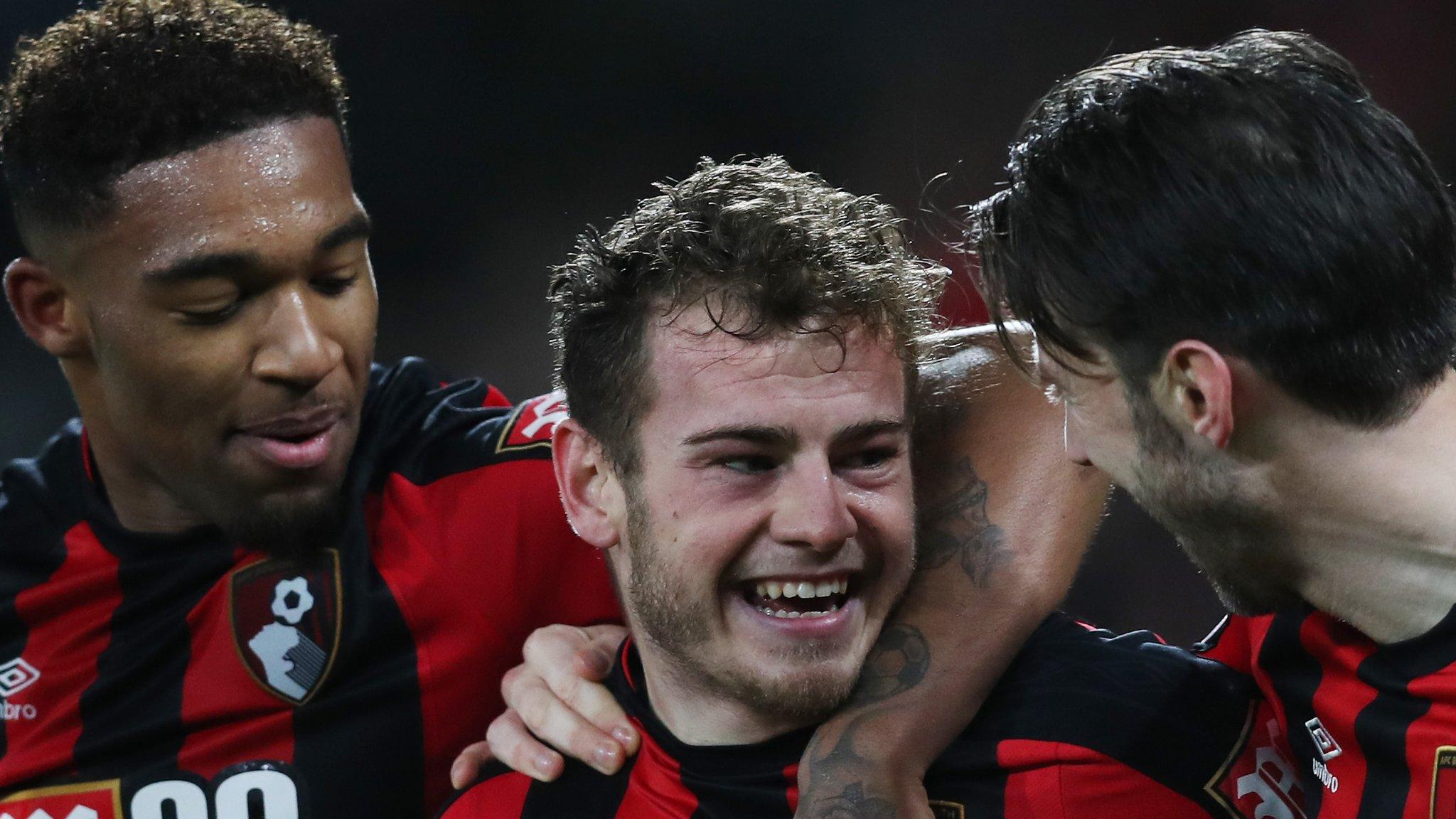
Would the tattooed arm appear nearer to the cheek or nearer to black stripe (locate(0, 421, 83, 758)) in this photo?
the cheek

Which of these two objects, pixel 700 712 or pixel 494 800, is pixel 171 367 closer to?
pixel 494 800

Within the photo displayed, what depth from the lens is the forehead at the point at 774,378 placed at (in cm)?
183

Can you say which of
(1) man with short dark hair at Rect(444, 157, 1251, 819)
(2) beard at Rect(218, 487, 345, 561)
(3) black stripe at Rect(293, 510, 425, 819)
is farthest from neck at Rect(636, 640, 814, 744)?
(2) beard at Rect(218, 487, 345, 561)

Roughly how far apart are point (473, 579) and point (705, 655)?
59 centimetres

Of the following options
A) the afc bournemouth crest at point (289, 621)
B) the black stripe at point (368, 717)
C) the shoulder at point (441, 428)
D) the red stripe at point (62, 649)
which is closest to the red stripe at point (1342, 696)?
the shoulder at point (441, 428)

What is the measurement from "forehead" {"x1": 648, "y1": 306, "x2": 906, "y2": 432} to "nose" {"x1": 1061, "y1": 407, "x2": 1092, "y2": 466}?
22 centimetres

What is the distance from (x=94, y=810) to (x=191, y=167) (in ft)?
3.39

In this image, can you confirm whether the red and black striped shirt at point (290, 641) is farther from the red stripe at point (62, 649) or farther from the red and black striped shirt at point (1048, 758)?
the red and black striped shirt at point (1048, 758)

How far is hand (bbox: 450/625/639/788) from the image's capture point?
2.03 metres

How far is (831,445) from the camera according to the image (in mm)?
1839

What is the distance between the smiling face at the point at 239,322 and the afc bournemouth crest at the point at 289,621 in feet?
0.18

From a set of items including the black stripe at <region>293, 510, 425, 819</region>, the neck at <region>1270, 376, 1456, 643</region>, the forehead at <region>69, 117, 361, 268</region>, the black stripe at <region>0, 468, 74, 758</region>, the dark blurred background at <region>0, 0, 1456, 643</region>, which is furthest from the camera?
the dark blurred background at <region>0, 0, 1456, 643</region>

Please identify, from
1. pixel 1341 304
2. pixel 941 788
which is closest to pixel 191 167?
pixel 941 788

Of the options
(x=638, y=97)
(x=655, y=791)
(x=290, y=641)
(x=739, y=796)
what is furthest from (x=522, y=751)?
(x=638, y=97)
